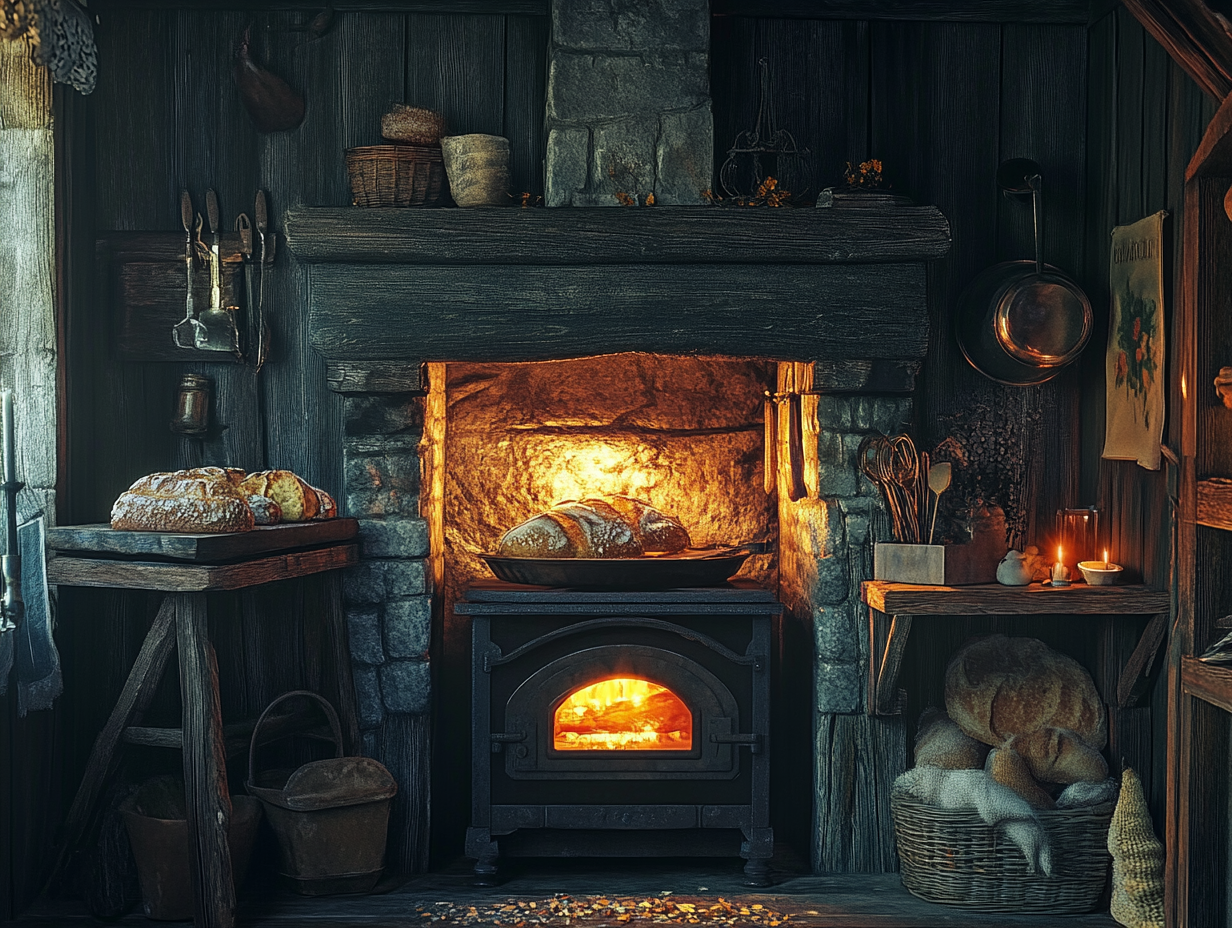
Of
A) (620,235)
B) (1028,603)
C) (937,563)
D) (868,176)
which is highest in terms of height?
(868,176)

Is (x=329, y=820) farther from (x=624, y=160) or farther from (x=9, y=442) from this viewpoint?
(x=624, y=160)

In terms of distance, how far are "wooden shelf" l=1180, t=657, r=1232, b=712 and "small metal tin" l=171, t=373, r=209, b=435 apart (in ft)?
9.33

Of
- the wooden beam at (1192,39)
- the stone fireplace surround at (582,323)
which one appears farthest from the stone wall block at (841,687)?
the wooden beam at (1192,39)

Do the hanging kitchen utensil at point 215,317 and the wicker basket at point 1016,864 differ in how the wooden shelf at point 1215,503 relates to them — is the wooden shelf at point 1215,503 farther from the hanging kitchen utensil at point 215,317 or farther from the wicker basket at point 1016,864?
the hanging kitchen utensil at point 215,317

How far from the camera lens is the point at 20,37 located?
129 inches

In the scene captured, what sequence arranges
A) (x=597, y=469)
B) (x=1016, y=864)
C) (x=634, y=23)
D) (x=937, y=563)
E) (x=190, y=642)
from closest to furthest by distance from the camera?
(x=190, y=642), (x=1016, y=864), (x=937, y=563), (x=634, y=23), (x=597, y=469)

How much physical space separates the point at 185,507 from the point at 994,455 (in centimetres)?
245

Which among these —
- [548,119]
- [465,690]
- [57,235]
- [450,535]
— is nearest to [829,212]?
[548,119]

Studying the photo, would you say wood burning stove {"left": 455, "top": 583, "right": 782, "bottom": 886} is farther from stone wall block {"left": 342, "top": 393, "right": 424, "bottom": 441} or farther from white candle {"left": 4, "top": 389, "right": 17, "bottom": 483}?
white candle {"left": 4, "top": 389, "right": 17, "bottom": 483}

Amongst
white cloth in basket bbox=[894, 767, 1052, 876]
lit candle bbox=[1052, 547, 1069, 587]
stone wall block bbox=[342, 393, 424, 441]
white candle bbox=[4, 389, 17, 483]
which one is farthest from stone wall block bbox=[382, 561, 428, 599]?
lit candle bbox=[1052, 547, 1069, 587]

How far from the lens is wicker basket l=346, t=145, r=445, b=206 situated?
354cm

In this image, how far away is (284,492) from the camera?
3447mm

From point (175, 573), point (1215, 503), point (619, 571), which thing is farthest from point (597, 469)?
point (1215, 503)

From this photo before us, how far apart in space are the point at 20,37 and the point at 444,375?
1.52m
